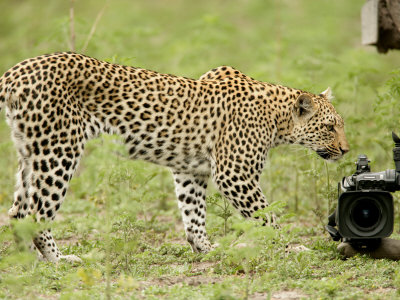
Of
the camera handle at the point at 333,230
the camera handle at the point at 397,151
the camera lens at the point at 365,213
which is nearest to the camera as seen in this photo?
the camera handle at the point at 397,151

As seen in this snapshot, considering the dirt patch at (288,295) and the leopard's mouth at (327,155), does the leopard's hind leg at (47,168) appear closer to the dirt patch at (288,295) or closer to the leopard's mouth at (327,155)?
the dirt patch at (288,295)

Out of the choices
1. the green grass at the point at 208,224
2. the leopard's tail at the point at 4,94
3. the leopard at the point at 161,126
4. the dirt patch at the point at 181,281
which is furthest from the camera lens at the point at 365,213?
the leopard's tail at the point at 4,94

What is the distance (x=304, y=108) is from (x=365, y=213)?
1.75 metres

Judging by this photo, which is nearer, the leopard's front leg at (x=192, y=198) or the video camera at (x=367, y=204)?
the video camera at (x=367, y=204)

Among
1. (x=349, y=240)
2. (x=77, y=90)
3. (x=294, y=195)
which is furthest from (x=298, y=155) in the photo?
(x=77, y=90)

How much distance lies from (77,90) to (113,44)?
617 cm

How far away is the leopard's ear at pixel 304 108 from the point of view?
859 centimetres

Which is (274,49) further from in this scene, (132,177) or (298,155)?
(132,177)

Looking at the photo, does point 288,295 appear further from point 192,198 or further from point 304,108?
→ point 304,108

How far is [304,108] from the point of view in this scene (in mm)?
8648

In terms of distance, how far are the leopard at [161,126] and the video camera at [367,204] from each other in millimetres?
861

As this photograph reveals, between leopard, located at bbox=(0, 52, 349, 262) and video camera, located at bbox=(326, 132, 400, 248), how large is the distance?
33.9 inches

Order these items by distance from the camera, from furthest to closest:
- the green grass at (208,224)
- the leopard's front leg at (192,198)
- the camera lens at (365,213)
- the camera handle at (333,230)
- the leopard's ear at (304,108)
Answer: the leopard's front leg at (192,198), the leopard's ear at (304,108), the camera handle at (333,230), the camera lens at (365,213), the green grass at (208,224)

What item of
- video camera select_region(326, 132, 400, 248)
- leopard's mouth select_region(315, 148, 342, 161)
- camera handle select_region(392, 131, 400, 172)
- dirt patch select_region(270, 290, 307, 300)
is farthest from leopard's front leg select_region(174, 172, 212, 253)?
camera handle select_region(392, 131, 400, 172)
